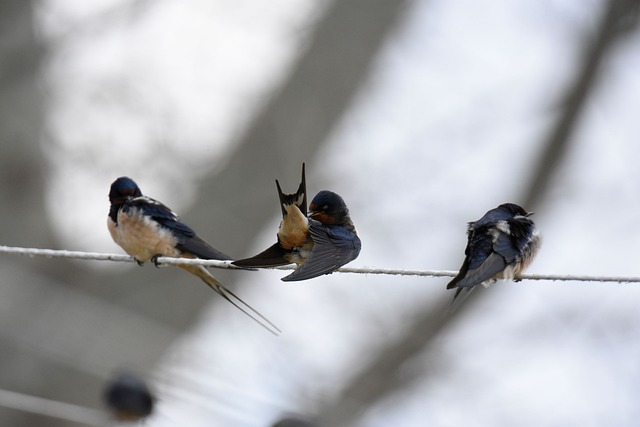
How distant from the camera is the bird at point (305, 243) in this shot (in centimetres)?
338

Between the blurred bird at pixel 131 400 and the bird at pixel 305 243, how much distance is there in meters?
1.51

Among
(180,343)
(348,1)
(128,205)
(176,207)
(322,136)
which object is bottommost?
(128,205)

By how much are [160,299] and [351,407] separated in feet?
3.92

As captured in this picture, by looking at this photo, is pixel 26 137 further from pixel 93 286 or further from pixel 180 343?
pixel 180 343

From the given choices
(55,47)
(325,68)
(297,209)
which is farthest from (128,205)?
(55,47)

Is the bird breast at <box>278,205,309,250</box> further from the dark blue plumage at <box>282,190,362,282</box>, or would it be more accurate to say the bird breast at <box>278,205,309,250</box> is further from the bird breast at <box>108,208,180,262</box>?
the bird breast at <box>108,208,180,262</box>

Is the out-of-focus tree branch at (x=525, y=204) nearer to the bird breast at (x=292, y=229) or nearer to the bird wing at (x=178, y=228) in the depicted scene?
the bird wing at (x=178, y=228)

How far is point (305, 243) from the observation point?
3.59 meters

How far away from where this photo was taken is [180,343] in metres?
6.80

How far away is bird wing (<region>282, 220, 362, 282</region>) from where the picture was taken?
3281 mm

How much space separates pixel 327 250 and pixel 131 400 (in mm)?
1793

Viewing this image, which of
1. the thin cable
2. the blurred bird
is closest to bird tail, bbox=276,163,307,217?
the thin cable

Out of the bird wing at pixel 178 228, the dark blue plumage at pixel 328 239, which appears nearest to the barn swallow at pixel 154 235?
the bird wing at pixel 178 228

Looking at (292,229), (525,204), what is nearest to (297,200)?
(292,229)
